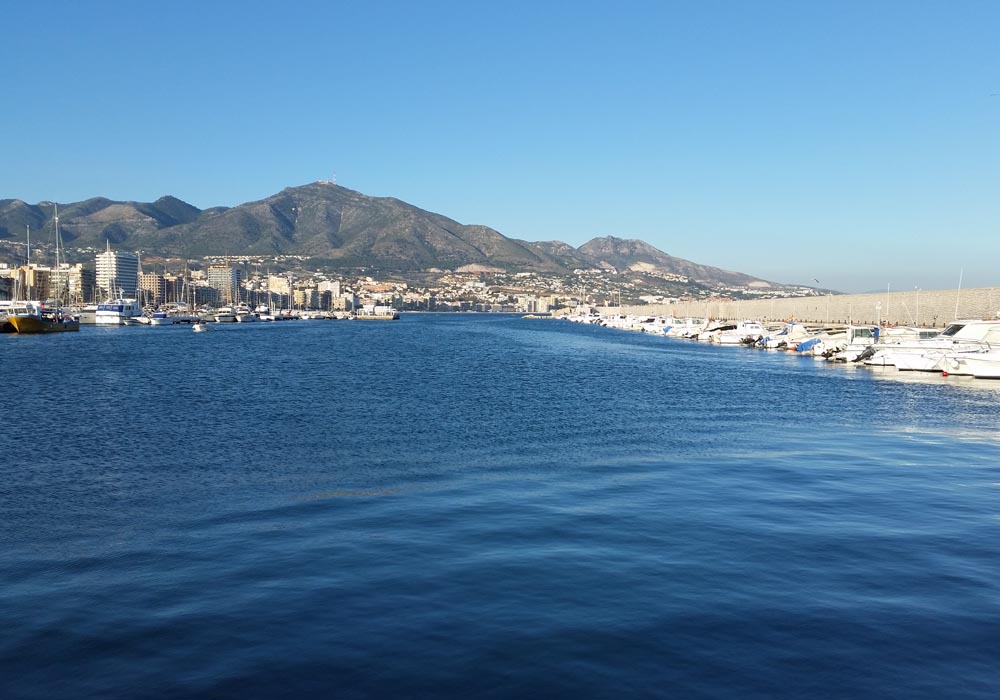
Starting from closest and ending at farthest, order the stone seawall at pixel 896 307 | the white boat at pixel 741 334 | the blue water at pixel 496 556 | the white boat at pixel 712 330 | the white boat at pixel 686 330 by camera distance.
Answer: the blue water at pixel 496 556, the stone seawall at pixel 896 307, the white boat at pixel 741 334, the white boat at pixel 712 330, the white boat at pixel 686 330

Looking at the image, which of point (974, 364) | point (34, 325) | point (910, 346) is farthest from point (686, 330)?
point (34, 325)

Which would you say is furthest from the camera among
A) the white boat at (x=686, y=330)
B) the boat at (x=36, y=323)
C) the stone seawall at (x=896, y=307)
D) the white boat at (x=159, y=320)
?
the white boat at (x=159, y=320)

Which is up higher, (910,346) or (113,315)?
(910,346)

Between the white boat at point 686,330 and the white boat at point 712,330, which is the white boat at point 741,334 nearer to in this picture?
the white boat at point 712,330

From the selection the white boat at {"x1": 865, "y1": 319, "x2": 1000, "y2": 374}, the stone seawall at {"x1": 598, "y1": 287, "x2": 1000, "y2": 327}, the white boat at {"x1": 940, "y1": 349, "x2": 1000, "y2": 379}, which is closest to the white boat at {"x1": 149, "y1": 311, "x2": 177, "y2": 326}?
the stone seawall at {"x1": 598, "y1": 287, "x2": 1000, "y2": 327}

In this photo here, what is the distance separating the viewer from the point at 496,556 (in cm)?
1315

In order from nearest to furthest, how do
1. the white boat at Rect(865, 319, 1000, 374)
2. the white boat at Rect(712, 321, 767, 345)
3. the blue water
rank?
the blue water
the white boat at Rect(865, 319, 1000, 374)
the white boat at Rect(712, 321, 767, 345)

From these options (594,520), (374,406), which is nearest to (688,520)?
(594,520)

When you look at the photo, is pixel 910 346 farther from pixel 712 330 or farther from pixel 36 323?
pixel 36 323

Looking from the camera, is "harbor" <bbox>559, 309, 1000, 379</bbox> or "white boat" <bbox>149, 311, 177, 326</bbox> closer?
"harbor" <bbox>559, 309, 1000, 379</bbox>

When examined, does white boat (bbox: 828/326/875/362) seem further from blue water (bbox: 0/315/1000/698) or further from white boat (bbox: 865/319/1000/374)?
blue water (bbox: 0/315/1000/698)

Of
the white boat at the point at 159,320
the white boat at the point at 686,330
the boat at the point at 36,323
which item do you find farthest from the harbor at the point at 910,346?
the white boat at the point at 159,320

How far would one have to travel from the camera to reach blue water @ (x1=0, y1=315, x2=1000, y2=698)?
9109 millimetres

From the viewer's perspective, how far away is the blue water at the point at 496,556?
9.11 m
